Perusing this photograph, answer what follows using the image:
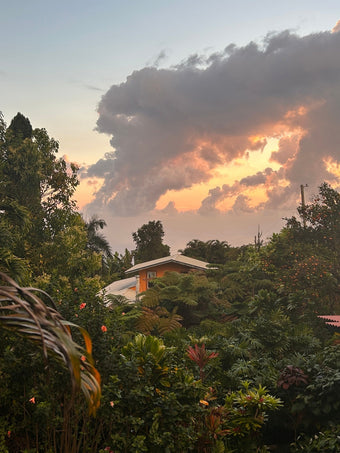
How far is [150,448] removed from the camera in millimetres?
5004

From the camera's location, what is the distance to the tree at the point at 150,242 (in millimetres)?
44531

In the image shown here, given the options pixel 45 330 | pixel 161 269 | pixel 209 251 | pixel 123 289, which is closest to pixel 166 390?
pixel 45 330

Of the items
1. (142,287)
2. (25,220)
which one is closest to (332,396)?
(25,220)

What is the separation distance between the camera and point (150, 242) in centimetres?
4522

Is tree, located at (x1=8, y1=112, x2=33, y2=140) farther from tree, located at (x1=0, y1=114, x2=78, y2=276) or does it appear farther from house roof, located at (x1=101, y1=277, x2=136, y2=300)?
house roof, located at (x1=101, y1=277, x2=136, y2=300)

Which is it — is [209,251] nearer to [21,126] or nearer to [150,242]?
[150,242]

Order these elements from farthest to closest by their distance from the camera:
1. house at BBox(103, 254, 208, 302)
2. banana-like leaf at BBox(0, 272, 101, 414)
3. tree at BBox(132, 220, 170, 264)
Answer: tree at BBox(132, 220, 170, 264)
house at BBox(103, 254, 208, 302)
banana-like leaf at BBox(0, 272, 101, 414)

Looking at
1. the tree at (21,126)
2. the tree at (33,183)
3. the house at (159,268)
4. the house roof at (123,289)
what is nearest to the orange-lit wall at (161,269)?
the house at (159,268)

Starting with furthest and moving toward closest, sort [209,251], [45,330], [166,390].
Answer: [209,251]
[166,390]
[45,330]

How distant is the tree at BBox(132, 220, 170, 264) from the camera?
146 feet

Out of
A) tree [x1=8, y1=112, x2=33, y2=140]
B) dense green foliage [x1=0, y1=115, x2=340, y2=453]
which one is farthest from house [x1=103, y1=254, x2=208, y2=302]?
dense green foliage [x1=0, y1=115, x2=340, y2=453]

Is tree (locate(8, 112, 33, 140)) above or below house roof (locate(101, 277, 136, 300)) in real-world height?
above

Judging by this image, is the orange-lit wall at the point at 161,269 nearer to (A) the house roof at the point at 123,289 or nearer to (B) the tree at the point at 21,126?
(A) the house roof at the point at 123,289

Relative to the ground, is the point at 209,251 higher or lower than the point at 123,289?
higher
